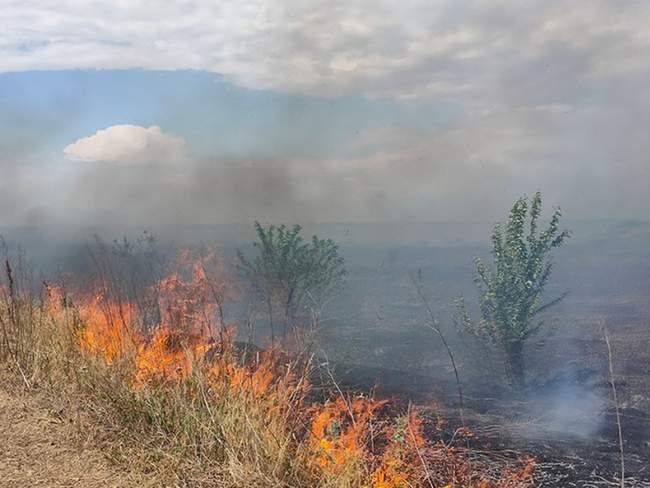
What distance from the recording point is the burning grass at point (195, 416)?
13.0 ft

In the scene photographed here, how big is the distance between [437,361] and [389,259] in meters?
19.6

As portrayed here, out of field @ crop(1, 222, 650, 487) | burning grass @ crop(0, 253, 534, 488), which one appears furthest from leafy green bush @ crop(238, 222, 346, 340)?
burning grass @ crop(0, 253, 534, 488)

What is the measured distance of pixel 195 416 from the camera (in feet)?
14.4

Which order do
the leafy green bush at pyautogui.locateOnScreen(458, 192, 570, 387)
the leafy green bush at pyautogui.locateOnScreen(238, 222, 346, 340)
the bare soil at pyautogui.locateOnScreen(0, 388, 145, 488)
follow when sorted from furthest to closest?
the leafy green bush at pyautogui.locateOnScreen(238, 222, 346, 340)
the leafy green bush at pyautogui.locateOnScreen(458, 192, 570, 387)
the bare soil at pyautogui.locateOnScreen(0, 388, 145, 488)

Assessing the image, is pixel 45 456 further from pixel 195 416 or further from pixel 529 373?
pixel 529 373

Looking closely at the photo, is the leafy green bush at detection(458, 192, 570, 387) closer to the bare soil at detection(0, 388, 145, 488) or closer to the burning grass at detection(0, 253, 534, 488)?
the burning grass at detection(0, 253, 534, 488)

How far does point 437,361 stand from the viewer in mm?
16719

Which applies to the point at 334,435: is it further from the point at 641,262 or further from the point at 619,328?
the point at 641,262

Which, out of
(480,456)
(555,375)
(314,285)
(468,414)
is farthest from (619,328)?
(480,456)

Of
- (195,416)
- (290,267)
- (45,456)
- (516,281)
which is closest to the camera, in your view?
(45,456)

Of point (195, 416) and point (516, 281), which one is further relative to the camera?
point (516, 281)

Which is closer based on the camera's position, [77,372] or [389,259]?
[77,372]

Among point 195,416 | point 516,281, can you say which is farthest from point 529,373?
Answer: point 195,416

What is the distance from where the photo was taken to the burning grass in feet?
13.0
